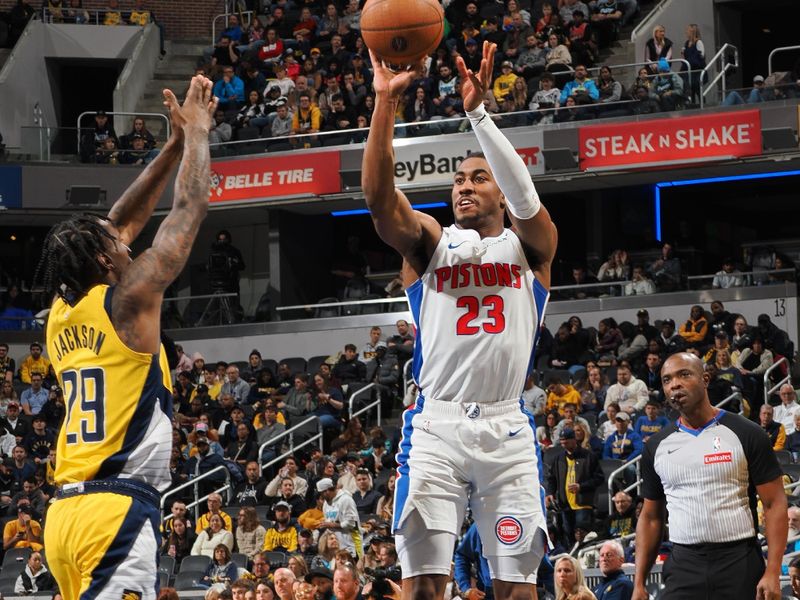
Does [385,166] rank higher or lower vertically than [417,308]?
higher

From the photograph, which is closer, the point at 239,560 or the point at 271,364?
the point at 239,560

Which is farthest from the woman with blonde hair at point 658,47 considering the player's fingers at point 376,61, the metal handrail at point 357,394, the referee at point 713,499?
the player's fingers at point 376,61

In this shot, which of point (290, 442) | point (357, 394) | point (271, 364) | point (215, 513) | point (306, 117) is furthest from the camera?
point (306, 117)

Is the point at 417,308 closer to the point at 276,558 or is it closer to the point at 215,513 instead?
the point at 276,558

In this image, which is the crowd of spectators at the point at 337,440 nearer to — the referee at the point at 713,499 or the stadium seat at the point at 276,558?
the stadium seat at the point at 276,558

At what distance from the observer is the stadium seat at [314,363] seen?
2231cm

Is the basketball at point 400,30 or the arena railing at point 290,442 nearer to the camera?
the basketball at point 400,30

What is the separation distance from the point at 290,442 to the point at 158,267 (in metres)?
14.5

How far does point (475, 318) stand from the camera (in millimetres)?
5891

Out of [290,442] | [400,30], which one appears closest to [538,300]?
[400,30]

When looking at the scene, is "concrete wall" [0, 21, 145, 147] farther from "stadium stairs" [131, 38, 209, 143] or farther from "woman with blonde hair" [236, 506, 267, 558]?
"woman with blonde hair" [236, 506, 267, 558]

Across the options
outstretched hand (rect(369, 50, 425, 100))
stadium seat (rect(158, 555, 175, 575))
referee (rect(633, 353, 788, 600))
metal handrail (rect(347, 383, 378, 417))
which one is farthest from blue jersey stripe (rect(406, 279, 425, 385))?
metal handrail (rect(347, 383, 378, 417))

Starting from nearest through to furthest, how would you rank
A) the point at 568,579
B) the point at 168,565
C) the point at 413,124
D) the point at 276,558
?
the point at 568,579, the point at 276,558, the point at 168,565, the point at 413,124

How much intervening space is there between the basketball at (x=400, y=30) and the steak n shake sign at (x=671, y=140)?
1632 centimetres
